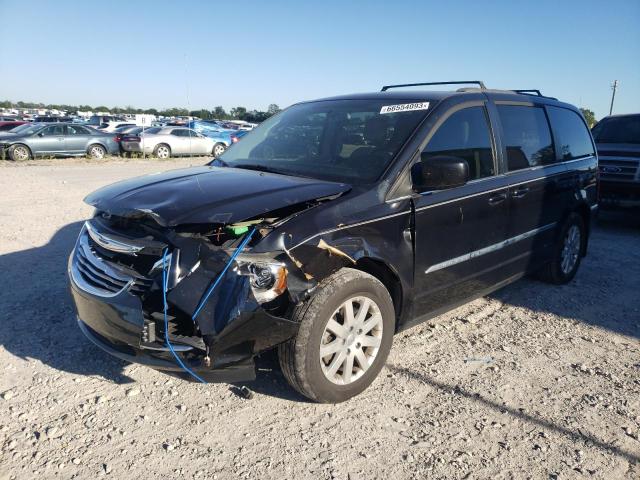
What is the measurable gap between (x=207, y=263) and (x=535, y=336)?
2818mm

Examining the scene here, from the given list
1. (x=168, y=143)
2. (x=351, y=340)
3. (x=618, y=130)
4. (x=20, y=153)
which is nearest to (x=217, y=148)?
(x=168, y=143)

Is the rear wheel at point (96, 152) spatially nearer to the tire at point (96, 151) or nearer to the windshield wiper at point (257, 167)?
the tire at point (96, 151)

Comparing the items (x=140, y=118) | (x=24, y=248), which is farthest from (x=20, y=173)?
(x=24, y=248)

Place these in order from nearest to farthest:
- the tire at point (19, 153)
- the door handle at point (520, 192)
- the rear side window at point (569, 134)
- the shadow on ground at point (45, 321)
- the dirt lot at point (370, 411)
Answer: the dirt lot at point (370, 411)
the shadow on ground at point (45, 321)
the door handle at point (520, 192)
the rear side window at point (569, 134)
the tire at point (19, 153)

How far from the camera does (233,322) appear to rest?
255cm

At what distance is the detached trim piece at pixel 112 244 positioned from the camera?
2.85 metres

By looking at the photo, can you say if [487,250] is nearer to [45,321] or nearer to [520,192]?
[520,192]

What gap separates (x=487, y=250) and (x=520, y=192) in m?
0.64

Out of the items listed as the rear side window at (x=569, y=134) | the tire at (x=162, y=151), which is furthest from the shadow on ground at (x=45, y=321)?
the tire at (x=162, y=151)

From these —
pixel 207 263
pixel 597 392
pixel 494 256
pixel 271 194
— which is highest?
pixel 271 194

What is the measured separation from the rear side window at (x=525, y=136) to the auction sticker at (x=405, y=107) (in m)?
0.89

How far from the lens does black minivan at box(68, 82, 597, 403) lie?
8.71 ft

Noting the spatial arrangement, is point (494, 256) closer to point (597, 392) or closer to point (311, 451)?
point (597, 392)

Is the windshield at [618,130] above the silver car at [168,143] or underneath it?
above
